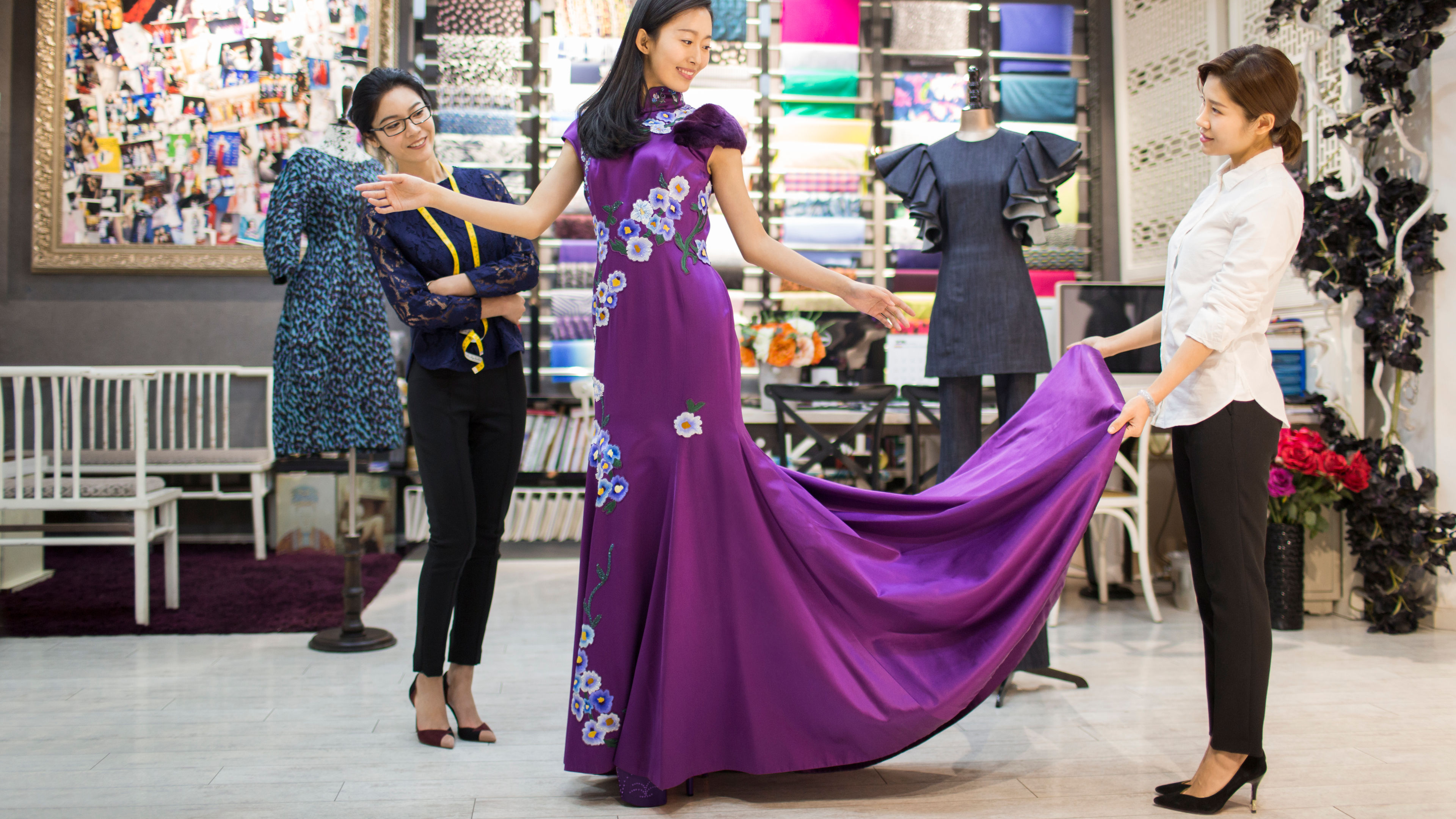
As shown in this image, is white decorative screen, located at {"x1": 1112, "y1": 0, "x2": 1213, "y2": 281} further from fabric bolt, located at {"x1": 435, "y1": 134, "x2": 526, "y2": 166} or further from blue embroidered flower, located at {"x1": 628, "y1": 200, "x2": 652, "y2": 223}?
blue embroidered flower, located at {"x1": 628, "y1": 200, "x2": 652, "y2": 223}

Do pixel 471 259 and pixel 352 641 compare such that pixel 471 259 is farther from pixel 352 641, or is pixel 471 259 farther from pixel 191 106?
pixel 191 106

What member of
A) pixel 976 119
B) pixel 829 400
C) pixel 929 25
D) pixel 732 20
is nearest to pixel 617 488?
pixel 976 119

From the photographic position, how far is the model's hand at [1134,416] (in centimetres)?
186

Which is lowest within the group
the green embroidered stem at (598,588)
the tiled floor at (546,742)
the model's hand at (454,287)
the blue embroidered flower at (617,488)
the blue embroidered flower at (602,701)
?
the tiled floor at (546,742)

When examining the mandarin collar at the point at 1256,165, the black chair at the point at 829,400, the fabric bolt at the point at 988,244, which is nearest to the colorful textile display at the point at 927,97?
the black chair at the point at 829,400

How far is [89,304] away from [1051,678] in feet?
17.3

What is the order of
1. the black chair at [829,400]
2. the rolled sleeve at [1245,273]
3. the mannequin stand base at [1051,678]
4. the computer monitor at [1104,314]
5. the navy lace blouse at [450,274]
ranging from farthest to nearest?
the computer monitor at [1104,314] → the black chair at [829,400] → the mannequin stand base at [1051,678] → the navy lace blouse at [450,274] → the rolled sleeve at [1245,273]

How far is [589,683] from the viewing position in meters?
1.92

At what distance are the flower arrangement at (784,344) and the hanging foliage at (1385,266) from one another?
197 centimetres

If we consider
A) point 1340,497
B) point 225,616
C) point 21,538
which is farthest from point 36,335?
point 1340,497

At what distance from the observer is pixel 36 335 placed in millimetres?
5309

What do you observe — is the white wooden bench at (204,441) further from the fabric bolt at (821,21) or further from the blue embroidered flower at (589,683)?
the fabric bolt at (821,21)

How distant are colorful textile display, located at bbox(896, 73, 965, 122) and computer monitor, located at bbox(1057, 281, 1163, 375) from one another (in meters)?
1.86

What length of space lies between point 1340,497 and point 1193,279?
2.31 meters
